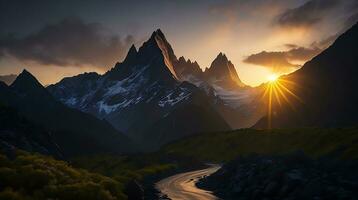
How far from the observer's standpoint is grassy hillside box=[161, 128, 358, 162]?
11529cm

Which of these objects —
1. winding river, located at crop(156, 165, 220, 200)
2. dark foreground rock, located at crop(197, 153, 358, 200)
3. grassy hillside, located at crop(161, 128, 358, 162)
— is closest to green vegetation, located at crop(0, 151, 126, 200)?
winding river, located at crop(156, 165, 220, 200)

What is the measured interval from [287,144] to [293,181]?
101m

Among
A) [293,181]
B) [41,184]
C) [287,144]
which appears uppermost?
[287,144]

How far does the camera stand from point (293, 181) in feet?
193

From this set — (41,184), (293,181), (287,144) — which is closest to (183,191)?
(293,181)

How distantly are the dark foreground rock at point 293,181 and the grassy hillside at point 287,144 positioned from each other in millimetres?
25761

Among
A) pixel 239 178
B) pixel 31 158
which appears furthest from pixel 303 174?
pixel 31 158

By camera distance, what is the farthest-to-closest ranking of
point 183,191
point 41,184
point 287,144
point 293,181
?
1. point 287,144
2. point 183,191
3. point 293,181
4. point 41,184

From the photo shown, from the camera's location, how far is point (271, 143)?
169 m

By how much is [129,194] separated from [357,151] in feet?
205

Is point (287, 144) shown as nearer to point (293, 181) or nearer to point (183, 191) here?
point (183, 191)

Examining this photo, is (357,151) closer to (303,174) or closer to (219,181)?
(219,181)

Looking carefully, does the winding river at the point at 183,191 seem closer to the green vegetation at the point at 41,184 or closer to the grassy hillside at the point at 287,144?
the green vegetation at the point at 41,184

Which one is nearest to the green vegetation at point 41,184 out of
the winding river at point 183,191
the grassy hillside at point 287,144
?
the winding river at point 183,191
